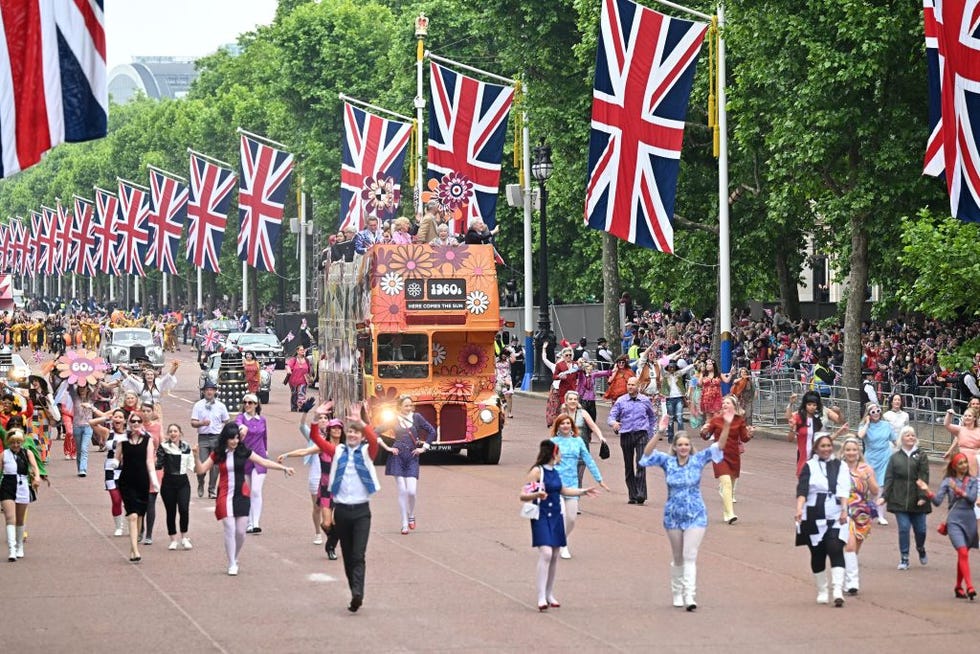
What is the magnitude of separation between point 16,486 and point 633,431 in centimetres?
858

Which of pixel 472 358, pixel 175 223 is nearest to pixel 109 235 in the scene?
pixel 175 223

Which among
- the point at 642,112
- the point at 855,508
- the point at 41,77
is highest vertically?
the point at 642,112

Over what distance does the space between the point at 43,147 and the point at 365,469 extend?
4.21 metres

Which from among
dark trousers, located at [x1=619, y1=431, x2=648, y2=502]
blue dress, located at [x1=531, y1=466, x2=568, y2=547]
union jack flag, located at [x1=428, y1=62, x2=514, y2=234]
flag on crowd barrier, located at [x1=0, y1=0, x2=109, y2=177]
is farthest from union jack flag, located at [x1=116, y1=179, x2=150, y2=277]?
flag on crowd barrier, located at [x1=0, y1=0, x2=109, y2=177]

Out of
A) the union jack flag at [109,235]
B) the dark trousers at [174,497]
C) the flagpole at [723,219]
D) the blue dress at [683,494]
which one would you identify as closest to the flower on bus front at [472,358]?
the flagpole at [723,219]

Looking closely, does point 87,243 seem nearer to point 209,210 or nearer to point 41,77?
point 209,210

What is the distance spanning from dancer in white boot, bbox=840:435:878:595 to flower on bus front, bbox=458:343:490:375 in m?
12.7

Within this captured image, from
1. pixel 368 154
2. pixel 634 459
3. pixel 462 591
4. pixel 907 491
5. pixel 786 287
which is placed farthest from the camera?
pixel 368 154

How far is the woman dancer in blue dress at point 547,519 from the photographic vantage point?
50.9 ft

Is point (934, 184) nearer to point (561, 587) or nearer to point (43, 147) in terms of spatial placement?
point (561, 587)

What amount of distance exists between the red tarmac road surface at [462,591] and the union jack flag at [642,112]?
8.69 m

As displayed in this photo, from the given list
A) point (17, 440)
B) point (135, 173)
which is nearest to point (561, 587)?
point (17, 440)

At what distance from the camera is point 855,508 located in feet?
54.1

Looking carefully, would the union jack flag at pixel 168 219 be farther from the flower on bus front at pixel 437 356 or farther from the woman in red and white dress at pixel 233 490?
the woman in red and white dress at pixel 233 490
